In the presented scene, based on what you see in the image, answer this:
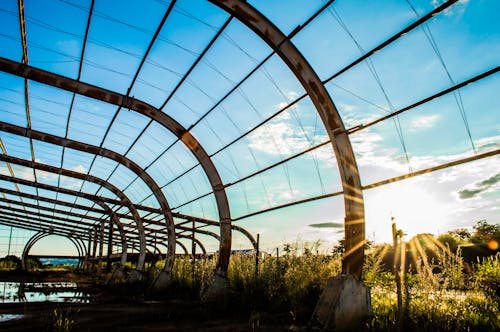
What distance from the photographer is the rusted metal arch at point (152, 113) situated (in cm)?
978

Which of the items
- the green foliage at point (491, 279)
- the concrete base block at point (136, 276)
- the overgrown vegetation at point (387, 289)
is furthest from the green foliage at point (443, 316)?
the concrete base block at point (136, 276)

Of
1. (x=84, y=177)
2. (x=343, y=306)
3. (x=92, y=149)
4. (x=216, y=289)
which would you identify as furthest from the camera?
(x=84, y=177)

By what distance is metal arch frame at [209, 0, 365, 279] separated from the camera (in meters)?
6.67

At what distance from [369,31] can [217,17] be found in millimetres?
3438

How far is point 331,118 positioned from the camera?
7.09 m

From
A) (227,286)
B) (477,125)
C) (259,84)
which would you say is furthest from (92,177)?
(477,125)

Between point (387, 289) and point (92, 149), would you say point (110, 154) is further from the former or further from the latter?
point (387, 289)

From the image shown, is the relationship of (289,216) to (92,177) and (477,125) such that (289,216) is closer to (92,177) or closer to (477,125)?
(477,125)

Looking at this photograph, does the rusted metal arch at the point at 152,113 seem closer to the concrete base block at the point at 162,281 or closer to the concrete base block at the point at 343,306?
the concrete base block at the point at 162,281

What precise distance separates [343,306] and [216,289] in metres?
5.90

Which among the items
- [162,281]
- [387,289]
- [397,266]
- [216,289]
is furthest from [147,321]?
[162,281]

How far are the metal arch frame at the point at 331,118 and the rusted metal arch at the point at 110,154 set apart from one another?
11.4 meters

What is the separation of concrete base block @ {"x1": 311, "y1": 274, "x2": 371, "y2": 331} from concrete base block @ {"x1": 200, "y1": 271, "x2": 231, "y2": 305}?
4.87m

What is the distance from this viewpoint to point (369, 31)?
6344mm
